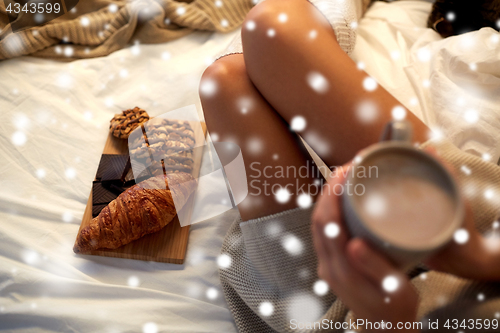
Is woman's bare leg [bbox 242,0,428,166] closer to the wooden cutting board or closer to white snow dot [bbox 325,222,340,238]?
white snow dot [bbox 325,222,340,238]

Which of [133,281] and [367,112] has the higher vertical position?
[367,112]

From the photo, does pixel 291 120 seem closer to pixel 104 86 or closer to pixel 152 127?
pixel 152 127

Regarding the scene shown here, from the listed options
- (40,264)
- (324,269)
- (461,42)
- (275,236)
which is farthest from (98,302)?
(461,42)

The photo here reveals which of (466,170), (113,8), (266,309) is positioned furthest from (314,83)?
(113,8)

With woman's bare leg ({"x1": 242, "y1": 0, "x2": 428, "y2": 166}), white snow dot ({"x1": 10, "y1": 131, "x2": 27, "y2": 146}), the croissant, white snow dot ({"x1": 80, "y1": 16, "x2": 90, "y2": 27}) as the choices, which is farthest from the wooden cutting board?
white snow dot ({"x1": 80, "y1": 16, "x2": 90, "y2": 27})

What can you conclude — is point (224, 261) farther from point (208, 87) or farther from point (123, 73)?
point (123, 73)
